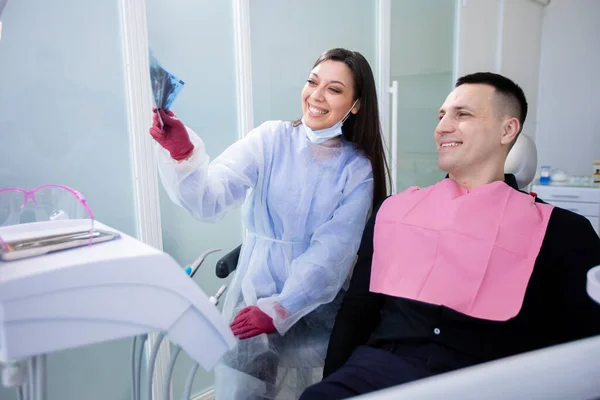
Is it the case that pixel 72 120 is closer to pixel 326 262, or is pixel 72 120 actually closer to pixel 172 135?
pixel 172 135

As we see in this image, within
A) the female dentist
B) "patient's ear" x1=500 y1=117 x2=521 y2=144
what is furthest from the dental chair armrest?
"patient's ear" x1=500 y1=117 x2=521 y2=144

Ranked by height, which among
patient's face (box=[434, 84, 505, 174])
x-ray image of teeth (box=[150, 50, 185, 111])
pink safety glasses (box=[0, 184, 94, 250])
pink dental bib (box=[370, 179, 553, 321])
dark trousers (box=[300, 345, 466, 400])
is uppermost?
x-ray image of teeth (box=[150, 50, 185, 111])

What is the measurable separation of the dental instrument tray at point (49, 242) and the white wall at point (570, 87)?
4.03 m

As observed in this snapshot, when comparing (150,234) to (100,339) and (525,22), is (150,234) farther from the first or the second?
(525,22)

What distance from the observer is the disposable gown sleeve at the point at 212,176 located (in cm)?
110

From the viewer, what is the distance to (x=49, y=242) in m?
0.70

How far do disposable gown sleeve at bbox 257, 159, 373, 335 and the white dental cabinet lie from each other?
247 centimetres

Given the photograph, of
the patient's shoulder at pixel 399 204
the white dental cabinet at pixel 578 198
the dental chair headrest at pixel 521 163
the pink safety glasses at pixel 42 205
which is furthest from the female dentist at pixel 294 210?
the white dental cabinet at pixel 578 198

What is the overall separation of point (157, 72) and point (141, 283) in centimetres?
44

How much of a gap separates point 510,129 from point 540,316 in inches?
20.8

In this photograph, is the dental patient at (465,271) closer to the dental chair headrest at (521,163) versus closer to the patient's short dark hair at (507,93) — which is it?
the patient's short dark hair at (507,93)

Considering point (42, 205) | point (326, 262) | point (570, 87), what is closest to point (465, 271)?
point (326, 262)

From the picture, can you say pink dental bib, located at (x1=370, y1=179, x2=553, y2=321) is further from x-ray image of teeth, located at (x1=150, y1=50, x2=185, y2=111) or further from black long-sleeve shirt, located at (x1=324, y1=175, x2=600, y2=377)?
x-ray image of teeth, located at (x1=150, y1=50, x2=185, y2=111)

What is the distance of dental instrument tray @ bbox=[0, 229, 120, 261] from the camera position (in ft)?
2.05
